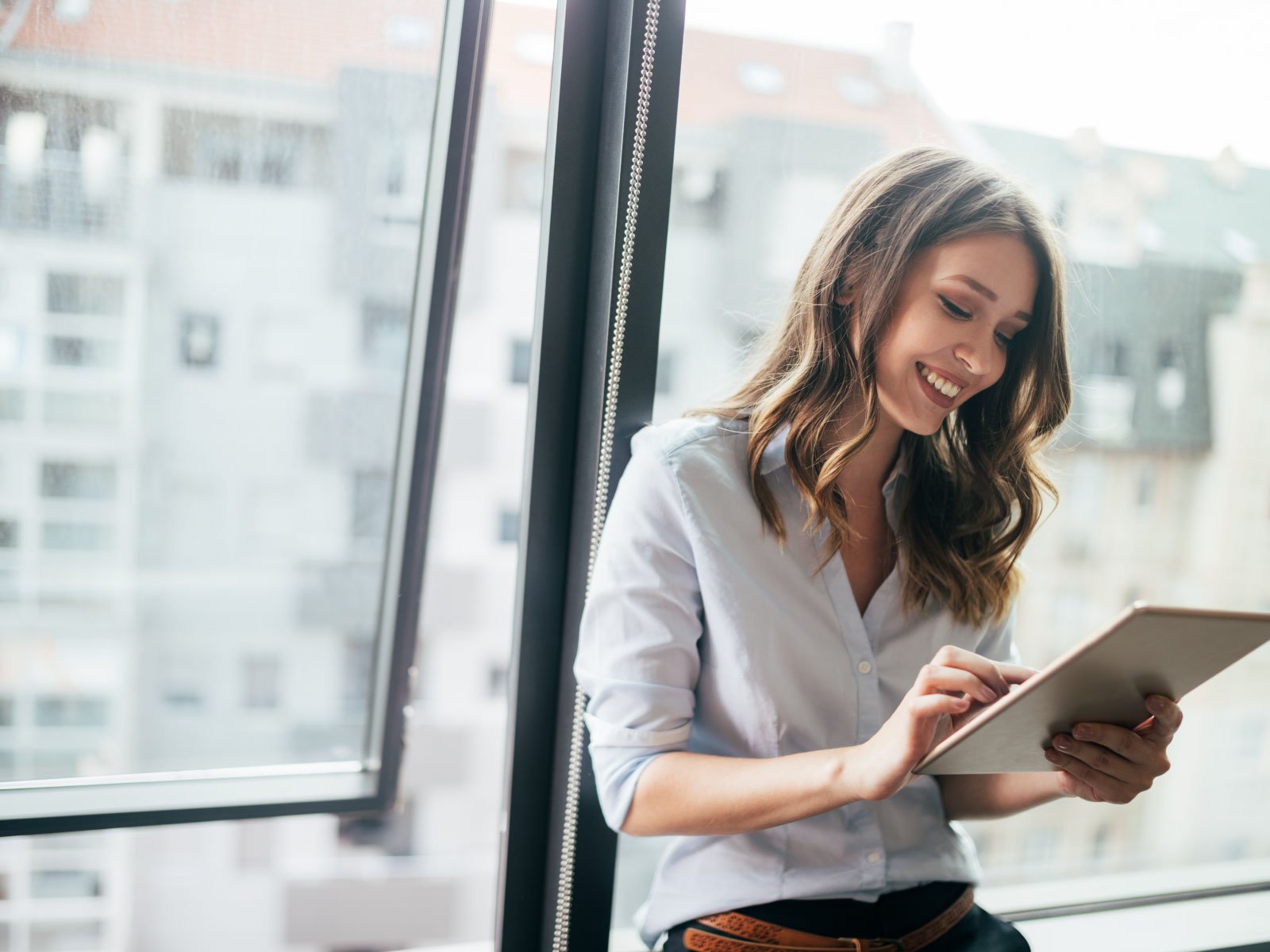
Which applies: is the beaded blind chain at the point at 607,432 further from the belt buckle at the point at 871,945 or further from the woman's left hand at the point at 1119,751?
the woman's left hand at the point at 1119,751

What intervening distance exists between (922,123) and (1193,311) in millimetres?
772

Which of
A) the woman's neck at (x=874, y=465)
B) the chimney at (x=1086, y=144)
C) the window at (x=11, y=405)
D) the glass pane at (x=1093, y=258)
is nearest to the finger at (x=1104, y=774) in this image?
the woman's neck at (x=874, y=465)

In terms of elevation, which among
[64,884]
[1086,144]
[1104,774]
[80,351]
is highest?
[1086,144]

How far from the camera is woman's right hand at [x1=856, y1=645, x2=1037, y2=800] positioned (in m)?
0.99

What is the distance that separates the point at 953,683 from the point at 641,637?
345 mm

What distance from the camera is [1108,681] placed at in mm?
942

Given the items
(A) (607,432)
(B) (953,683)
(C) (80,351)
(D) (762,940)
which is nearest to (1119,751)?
(B) (953,683)

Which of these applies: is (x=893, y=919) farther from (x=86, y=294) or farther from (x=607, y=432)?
(x=86, y=294)

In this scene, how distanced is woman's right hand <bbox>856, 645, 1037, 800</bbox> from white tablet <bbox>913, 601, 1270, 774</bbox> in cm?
2

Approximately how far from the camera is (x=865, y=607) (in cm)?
132

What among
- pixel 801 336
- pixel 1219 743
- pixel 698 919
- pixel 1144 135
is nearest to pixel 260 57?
pixel 801 336

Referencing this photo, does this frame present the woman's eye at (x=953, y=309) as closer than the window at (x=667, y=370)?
Yes

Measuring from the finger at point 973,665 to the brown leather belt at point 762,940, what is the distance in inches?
14.8

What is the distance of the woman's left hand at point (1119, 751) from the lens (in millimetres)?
1057
